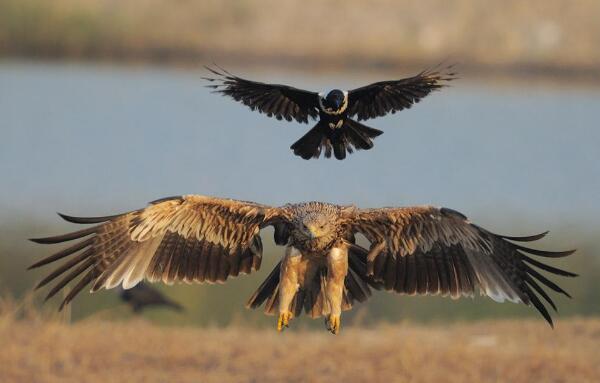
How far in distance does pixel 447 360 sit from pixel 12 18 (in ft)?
45.5

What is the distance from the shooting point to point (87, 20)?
2342cm

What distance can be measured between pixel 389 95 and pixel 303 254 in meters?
1.83

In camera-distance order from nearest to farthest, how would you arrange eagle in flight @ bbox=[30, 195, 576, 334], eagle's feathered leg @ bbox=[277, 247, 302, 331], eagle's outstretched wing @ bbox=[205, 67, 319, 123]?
eagle's feathered leg @ bbox=[277, 247, 302, 331] → eagle in flight @ bbox=[30, 195, 576, 334] → eagle's outstretched wing @ bbox=[205, 67, 319, 123]

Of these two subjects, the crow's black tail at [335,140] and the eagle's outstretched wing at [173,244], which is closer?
the eagle's outstretched wing at [173,244]

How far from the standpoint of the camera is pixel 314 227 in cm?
852

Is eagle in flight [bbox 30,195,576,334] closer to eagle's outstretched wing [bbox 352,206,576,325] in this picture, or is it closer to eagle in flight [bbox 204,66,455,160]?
eagle's outstretched wing [bbox 352,206,576,325]

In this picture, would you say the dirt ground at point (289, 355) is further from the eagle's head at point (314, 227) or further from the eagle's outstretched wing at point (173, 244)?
the eagle's head at point (314, 227)

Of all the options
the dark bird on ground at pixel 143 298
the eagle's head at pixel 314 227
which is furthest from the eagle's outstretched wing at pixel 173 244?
the dark bird on ground at pixel 143 298

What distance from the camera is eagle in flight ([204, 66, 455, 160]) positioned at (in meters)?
9.65

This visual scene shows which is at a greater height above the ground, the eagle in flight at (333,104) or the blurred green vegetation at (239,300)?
the eagle in flight at (333,104)

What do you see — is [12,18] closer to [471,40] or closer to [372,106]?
[471,40]

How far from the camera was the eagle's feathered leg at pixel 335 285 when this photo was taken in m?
8.58

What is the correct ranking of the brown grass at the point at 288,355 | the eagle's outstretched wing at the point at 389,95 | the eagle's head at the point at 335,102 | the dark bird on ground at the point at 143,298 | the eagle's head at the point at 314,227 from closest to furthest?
the eagle's head at the point at 314,227 < the eagle's head at the point at 335,102 < the eagle's outstretched wing at the point at 389,95 < the brown grass at the point at 288,355 < the dark bird on ground at the point at 143,298

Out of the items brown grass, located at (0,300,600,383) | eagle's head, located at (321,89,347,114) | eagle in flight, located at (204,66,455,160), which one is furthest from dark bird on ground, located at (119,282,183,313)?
eagle's head, located at (321,89,347,114)
